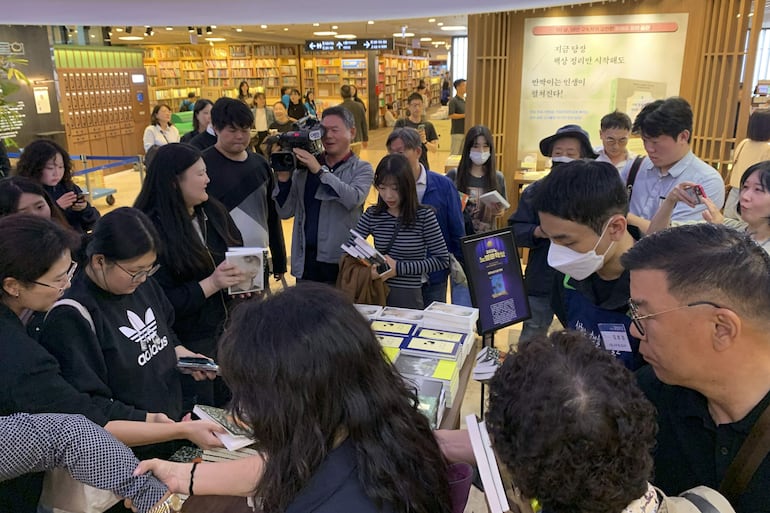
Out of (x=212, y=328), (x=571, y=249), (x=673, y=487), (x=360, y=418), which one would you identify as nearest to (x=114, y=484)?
(x=360, y=418)

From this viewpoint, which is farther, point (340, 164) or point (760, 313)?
point (340, 164)

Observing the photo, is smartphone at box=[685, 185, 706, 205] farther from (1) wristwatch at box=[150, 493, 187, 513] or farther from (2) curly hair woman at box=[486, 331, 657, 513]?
(1) wristwatch at box=[150, 493, 187, 513]

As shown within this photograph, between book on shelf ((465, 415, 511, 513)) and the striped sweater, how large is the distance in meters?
2.00

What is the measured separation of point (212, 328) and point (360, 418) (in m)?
1.69

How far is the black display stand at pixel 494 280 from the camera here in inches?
86.4

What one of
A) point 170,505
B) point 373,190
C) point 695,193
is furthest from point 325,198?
point 373,190

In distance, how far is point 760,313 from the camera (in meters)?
1.10

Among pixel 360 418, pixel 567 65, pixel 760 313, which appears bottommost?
pixel 360 418

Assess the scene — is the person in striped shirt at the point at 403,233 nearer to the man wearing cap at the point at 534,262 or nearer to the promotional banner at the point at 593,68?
the man wearing cap at the point at 534,262

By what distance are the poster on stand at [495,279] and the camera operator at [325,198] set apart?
116cm

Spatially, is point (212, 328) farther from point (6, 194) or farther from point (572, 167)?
point (572, 167)

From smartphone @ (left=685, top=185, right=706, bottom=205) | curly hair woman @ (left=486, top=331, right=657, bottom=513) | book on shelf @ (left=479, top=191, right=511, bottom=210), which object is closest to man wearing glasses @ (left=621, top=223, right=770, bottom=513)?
curly hair woman @ (left=486, top=331, right=657, bottom=513)

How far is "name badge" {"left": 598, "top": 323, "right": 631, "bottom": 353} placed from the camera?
5.46 feet

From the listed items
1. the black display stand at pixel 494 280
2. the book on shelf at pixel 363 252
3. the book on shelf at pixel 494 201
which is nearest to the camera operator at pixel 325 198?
the book on shelf at pixel 363 252
